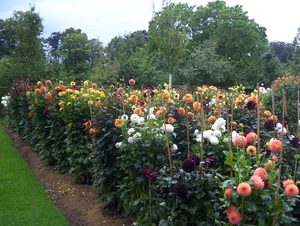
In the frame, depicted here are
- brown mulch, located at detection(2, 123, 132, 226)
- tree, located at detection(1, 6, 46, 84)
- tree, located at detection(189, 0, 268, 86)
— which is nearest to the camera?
brown mulch, located at detection(2, 123, 132, 226)

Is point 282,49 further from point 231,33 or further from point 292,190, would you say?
point 292,190

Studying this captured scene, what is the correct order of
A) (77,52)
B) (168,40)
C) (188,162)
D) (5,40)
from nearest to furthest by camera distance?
(188,162) < (168,40) < (77,52) < (5,40)

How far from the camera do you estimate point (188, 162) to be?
5.67 ft

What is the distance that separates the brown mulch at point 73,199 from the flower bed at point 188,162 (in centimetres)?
14

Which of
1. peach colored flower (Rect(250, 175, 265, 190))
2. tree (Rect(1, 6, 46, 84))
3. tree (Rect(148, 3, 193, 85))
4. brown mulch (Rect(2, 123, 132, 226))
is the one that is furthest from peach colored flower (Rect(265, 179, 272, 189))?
tree (Rect(148, 3, 193, 85))

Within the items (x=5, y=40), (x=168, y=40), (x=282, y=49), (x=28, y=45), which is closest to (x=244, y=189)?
(x=168, y=40)

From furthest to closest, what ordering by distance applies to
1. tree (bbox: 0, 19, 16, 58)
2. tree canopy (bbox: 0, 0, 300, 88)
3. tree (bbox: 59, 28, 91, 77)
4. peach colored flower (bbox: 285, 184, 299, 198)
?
tree (bbox: 0, 19, 16, 58) → tree (bbox: 59, 28, 91, 77) → tree canopy (bbox: 0, 0, 300, 88) → peach colored flower (bbox: 285, 184, 299, 198)

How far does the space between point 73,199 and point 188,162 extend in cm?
257

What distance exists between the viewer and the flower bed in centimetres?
148

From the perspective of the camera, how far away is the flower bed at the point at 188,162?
148cm

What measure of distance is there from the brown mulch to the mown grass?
0.33 feet

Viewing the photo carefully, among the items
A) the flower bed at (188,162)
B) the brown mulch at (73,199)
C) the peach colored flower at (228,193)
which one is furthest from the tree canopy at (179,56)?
the peach colored flower at (228,193)

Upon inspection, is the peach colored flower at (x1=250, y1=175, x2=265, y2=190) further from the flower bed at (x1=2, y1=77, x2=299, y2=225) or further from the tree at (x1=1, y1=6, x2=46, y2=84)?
the tree at (x1=1, y1=6, x2=46, y2=84)

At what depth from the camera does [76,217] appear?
324cm
